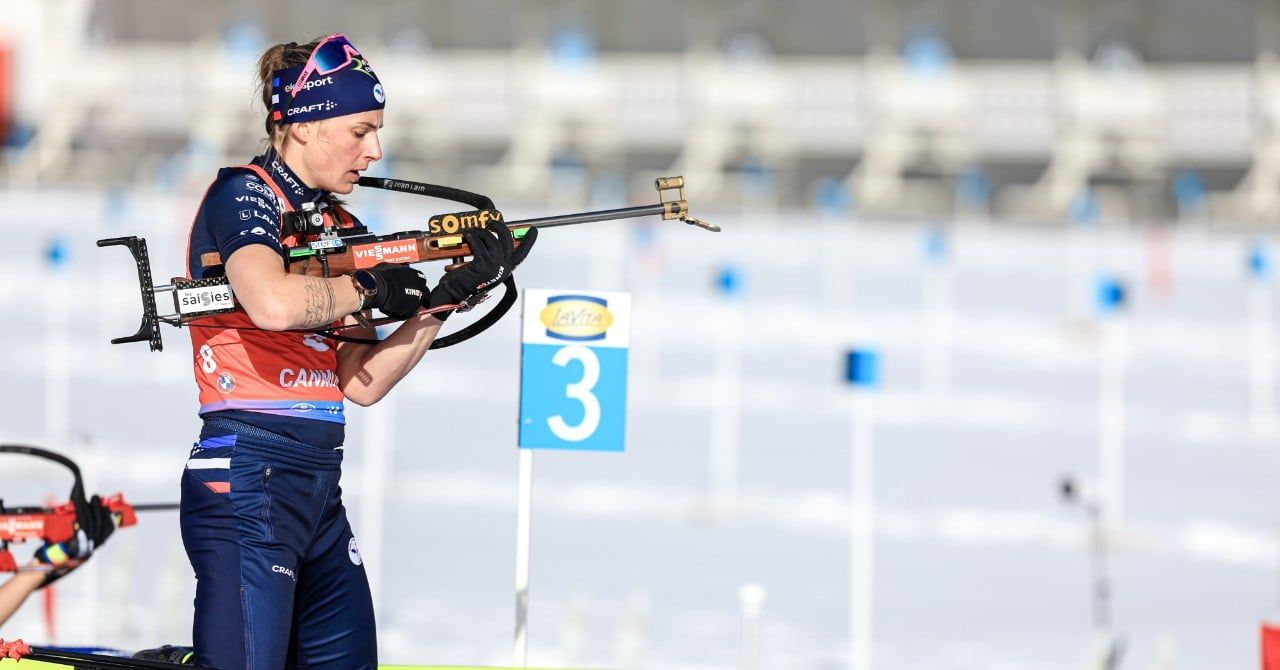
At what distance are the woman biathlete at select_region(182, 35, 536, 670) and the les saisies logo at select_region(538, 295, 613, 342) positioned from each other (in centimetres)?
86

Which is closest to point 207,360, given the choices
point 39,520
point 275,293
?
point 275,293

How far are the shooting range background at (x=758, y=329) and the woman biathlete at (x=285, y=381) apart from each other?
1453 millimetres

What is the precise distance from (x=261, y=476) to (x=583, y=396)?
1.22m

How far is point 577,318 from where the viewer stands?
358 cm

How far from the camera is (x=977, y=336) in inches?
718

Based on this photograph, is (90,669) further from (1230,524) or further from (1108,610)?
(1230,524)

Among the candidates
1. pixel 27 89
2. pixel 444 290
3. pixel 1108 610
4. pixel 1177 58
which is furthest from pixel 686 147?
pixel 444 290

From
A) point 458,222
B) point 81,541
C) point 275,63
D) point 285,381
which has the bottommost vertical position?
point 81,541

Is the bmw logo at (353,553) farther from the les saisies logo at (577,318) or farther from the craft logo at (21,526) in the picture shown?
the craft logo at (21,526)

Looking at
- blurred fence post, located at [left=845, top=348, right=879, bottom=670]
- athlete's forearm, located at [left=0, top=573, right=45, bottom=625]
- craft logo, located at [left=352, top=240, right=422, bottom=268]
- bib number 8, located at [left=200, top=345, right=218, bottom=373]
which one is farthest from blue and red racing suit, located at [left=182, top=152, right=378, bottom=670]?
blurred fence post, located at [left=845, top=348, right=879, bottom=670]

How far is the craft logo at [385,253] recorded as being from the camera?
262 centimetres

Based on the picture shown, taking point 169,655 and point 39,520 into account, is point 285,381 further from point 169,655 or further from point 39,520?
point 39,520

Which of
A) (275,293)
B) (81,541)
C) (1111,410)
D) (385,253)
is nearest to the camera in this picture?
(275,293)

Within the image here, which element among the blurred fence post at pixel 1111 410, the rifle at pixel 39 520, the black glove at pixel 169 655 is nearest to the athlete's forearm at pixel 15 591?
the rifle at pixel 39 520
